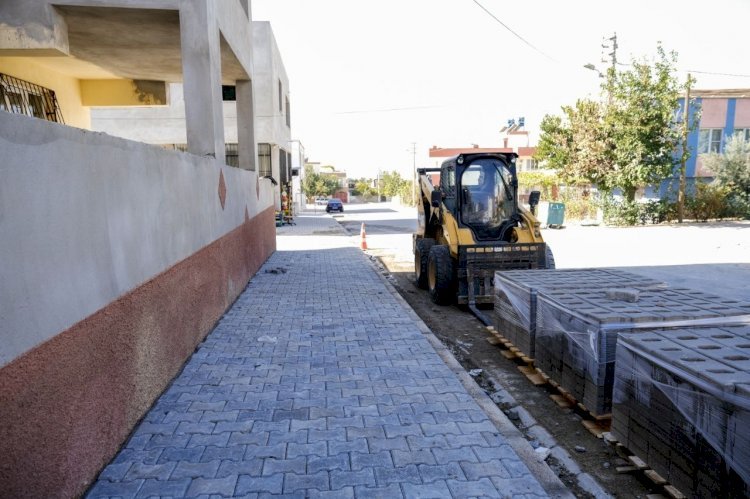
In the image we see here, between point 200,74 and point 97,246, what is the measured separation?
4794mm

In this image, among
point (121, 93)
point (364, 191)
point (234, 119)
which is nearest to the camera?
point (121, 93)

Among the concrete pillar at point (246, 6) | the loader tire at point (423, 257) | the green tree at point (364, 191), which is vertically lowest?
the loader tire at point (423, 257)

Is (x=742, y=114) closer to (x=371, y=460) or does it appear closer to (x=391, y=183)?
(x=371, y=460)

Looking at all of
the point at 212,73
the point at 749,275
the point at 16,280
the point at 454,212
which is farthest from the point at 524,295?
the point at 749,275

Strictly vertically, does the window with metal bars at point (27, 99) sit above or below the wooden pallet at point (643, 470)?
above

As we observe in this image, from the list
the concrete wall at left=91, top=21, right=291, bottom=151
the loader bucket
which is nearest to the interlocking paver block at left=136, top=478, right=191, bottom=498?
the loader bucket

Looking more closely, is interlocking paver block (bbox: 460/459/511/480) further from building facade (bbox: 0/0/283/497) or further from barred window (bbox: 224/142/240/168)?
barred window (bbox: 224/142/240/168)

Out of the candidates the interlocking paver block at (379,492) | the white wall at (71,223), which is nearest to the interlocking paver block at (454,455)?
the interlocking paver block at (379,492)

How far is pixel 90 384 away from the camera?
339cm

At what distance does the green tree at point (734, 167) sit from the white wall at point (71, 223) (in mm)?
27803

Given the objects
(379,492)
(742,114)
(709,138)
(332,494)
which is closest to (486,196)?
(379,492)

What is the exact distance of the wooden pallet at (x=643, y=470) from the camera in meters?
3.34

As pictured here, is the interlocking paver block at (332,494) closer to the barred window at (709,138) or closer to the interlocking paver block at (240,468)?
the interlocking paver block at (240,468)

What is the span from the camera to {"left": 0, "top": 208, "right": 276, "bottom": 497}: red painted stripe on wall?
2596 millimetres
